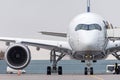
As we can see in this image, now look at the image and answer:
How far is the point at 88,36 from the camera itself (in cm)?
3328

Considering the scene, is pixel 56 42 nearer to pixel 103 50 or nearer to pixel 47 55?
pixel 103 50

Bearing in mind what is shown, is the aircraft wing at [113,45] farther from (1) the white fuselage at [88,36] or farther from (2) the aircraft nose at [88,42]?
(2) the aircraft nose at [88,42]

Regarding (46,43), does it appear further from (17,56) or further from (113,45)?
(113,45)

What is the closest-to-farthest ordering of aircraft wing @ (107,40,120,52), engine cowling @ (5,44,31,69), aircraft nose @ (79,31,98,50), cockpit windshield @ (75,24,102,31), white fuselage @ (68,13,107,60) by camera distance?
aircraft nose @ (79,31,98,50)
white fuselage @ (68,13,107,60)
engine cowling @ (5,44,31,69)
cockpit windshield @ (75,24,102,31)
aircraft wing @ (107,40,120,52)

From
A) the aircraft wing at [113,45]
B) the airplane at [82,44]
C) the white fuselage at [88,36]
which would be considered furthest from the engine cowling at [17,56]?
the aircraft wing at [113,45]

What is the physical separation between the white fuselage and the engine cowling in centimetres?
307

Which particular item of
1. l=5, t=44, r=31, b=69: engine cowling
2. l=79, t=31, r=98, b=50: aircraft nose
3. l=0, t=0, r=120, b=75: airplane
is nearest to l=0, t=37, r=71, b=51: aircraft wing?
l=0, t=0, r=120, b=75: airplane

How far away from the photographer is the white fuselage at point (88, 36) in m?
33.2

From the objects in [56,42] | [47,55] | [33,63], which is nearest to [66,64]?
[33,63]

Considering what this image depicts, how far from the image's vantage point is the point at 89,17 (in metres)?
35.2

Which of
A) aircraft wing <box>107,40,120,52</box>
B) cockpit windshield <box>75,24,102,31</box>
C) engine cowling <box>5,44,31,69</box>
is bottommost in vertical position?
engine cowling <box>5,44,31,69</box>

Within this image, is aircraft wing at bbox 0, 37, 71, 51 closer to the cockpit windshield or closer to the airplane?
the airplane

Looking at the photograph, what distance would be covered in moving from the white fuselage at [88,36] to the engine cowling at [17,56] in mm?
3072

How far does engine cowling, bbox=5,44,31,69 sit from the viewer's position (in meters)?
33.7
